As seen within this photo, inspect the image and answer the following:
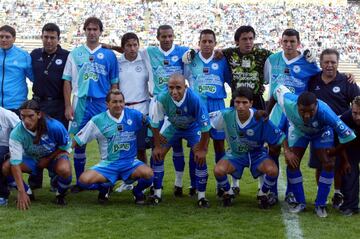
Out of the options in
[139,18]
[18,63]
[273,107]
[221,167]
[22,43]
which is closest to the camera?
[221,167]

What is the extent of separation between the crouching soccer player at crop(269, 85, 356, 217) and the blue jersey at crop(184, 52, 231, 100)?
33.1 inches

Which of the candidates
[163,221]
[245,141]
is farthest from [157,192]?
[245,141]

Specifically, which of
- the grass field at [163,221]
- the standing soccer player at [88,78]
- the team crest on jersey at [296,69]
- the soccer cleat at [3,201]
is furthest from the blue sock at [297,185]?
the soccer cleat at [3,201]

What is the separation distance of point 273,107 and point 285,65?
0.50 m

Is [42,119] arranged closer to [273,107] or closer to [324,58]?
[273,107]

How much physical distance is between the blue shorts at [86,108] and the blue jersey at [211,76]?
1174mm

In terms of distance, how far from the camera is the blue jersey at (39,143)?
5.66 meters

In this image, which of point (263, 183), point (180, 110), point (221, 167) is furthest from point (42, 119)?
point (263, 183)

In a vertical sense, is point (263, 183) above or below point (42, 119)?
below

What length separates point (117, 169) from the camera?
594 centimetres

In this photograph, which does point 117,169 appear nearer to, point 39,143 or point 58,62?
point 39,143

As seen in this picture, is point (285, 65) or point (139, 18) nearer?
point (285, 65)

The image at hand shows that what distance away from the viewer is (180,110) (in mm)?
6020

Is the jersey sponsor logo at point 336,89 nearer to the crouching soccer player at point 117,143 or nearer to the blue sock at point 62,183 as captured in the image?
the crouching soccer player at point 117,143
